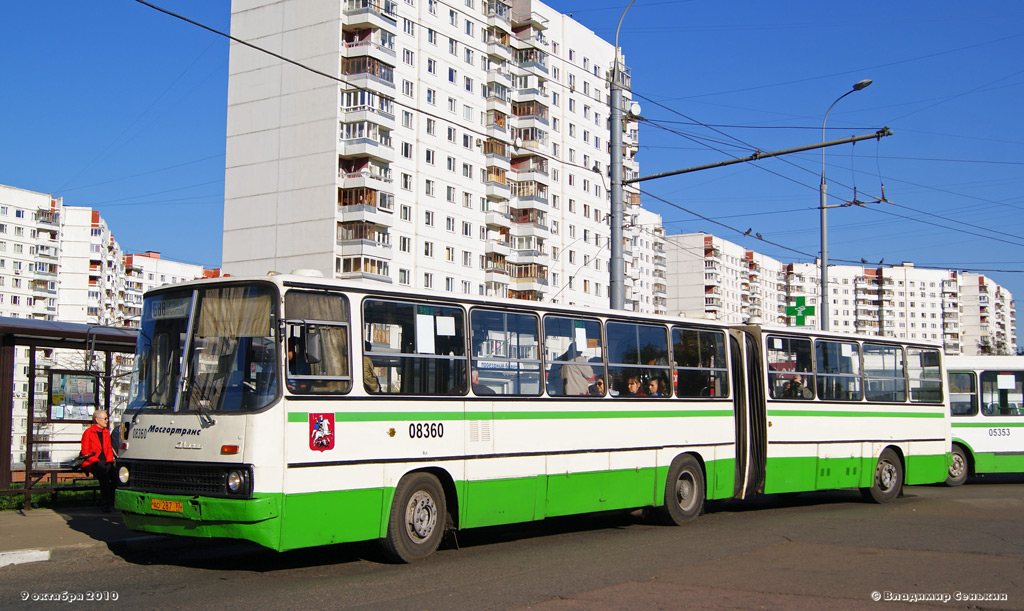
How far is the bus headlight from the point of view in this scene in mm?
9500

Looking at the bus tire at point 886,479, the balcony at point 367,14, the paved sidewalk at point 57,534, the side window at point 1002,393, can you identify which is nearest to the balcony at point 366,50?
the balcony at point 367,14

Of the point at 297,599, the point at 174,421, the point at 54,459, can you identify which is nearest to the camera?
the point at 297,599

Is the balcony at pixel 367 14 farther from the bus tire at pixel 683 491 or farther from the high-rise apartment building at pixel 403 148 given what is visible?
the bus tire at pixel 683 491

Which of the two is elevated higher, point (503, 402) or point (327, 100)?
point (327, 100)

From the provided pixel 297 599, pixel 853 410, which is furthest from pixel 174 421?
pixel 853 410

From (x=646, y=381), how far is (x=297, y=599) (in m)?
7.27

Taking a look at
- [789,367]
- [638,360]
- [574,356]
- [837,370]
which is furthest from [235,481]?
[837,370]

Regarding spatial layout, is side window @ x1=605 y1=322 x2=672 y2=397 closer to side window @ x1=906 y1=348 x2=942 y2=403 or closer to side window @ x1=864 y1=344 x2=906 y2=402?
side window @ x1=864 y1=344 x2=906 y2=402

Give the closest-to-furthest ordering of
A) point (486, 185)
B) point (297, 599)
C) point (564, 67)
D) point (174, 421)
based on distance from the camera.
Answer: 1. point (297, 599)
2. point (174, 421)
3. point (486, 185)
4. point (564, 67)

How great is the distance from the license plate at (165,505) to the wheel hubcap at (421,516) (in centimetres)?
247

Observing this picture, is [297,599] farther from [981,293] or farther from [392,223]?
[981,293]

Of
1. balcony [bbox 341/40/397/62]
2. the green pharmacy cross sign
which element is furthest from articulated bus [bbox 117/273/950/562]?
balcony [bbox 341/40/397/62]

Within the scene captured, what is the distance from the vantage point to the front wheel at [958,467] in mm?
22734

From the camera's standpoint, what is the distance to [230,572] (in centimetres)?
1023
